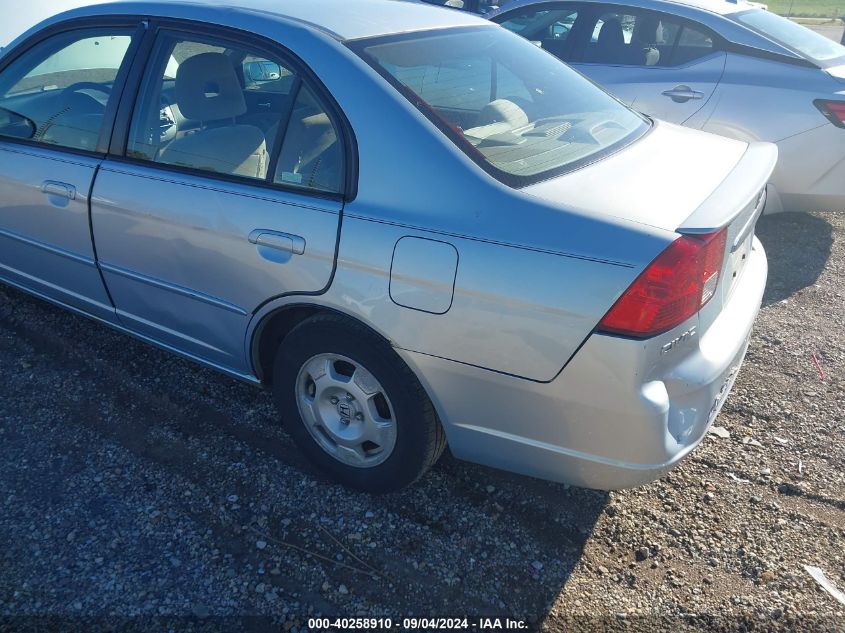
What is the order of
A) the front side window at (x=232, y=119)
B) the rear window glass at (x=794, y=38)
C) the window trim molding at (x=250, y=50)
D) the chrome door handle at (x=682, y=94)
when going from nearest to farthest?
the window trim molding at (x=250, y=50) < the front side window at (x=232, y=119) < the rear window glass at (x=794, y=38) < the chrome door handle at (x=682, y=94)

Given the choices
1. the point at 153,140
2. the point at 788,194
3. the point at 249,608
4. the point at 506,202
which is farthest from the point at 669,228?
the point at 788,194

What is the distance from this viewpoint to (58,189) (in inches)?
122

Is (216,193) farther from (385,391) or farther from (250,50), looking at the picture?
(385,391)

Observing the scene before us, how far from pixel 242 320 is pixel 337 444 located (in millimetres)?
606

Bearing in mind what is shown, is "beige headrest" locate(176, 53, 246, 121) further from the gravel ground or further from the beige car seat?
the gravel ground

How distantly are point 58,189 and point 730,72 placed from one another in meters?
4.42

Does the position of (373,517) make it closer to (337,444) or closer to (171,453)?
(337,444)

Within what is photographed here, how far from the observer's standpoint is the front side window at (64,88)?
3102 mm

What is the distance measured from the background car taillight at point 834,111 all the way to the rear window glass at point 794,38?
13.3 inches

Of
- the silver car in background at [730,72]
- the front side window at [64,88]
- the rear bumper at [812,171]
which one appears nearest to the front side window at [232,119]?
the front side window at [64,88]

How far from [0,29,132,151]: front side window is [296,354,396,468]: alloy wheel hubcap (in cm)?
144

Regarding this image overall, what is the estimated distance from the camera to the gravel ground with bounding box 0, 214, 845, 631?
2291 millimetres

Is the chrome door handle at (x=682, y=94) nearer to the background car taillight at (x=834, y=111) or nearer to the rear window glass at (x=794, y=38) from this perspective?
the rear window glass at (x=794, y=38)

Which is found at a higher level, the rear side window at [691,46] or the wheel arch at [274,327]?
the rear side window at [691,46]
